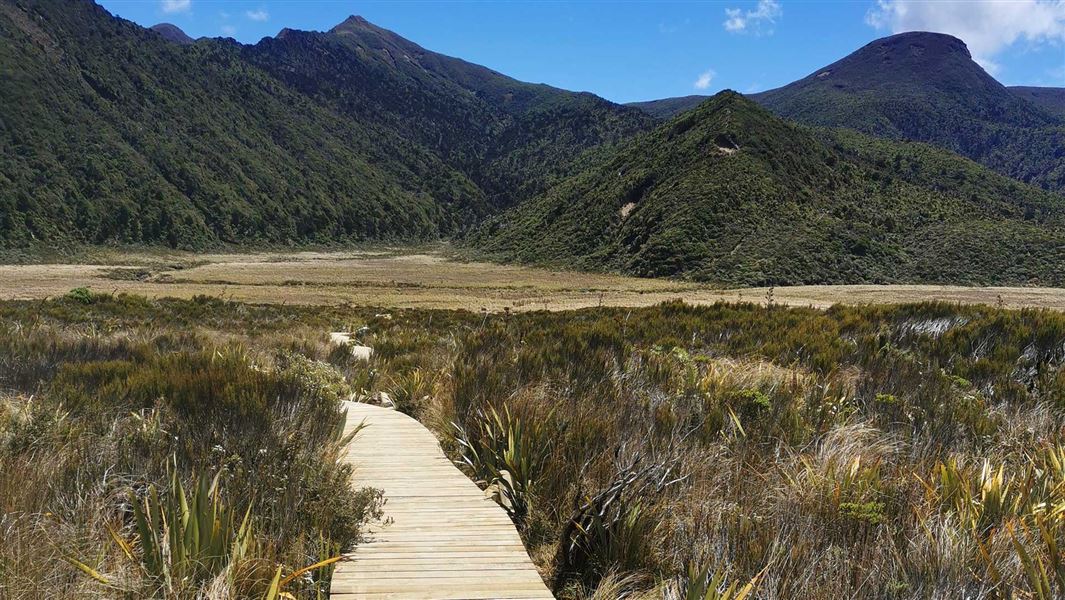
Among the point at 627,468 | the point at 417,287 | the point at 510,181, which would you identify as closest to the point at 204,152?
the point at 510,181

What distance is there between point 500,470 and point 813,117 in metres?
179

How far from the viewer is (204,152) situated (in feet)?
347

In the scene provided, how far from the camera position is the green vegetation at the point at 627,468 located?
9.76 feet

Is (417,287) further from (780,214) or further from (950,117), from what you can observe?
(950,117)

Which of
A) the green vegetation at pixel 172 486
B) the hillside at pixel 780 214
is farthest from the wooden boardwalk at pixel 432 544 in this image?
the hillside at pixel 780 214

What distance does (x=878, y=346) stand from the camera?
8875 millimetres

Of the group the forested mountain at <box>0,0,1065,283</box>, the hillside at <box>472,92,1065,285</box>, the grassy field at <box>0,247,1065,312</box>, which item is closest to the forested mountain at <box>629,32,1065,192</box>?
the forested mountain at <box>0,0,1065,283</box>

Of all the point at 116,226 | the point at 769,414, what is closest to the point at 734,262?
the point at 769,414

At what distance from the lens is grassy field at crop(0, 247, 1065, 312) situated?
131 ft

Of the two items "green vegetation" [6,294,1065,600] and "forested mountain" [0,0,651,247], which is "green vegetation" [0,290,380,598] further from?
"forested mountain" [0,0,651,247]

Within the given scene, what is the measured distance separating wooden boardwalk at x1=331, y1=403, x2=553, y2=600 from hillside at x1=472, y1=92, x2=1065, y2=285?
53517 millimetres

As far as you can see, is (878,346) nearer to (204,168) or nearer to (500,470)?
(500,470)

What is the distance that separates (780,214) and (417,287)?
38.9 metres

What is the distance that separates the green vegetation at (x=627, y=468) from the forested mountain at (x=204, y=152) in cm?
8554
